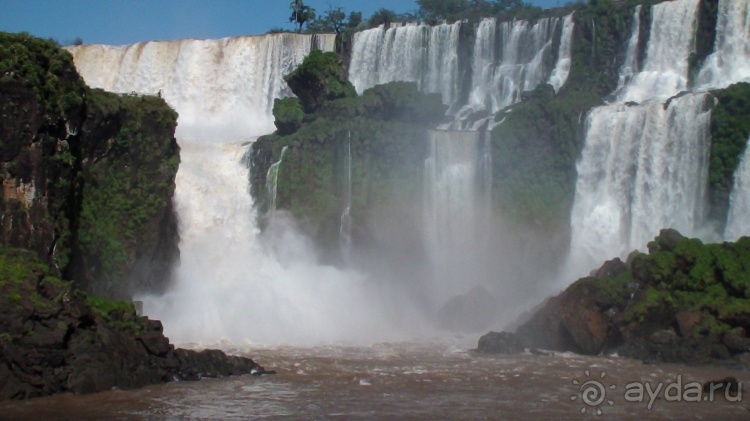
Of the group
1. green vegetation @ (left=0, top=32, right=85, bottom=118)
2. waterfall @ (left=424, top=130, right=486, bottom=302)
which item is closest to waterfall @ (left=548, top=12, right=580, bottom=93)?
waterfall @ (left=424, top=130, right=486, bottom=302)

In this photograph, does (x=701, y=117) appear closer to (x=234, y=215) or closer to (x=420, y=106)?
(x=420, y=106)

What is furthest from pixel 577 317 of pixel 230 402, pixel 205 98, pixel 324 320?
pixel 205 98

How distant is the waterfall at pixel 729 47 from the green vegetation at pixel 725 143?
5274mm

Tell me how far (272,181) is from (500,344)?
12.8m

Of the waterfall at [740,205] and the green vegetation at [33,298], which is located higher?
the waterfall at [740,205]

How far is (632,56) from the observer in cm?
3784

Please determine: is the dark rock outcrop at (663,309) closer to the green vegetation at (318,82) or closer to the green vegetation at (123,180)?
the green vegetation at (123,180)

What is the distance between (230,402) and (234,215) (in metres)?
16.2

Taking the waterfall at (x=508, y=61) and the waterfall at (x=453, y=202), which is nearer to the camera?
the waterfall at (x=453, y=202)

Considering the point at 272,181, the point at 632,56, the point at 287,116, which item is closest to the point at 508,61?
the point at 632,56

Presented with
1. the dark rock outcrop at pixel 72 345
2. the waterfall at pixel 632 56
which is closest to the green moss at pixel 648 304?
the dark rock outcrop at pixel 72 345

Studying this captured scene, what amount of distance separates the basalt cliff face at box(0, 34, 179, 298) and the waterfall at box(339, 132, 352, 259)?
6599 mm

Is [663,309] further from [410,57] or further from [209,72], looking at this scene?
[209,72]

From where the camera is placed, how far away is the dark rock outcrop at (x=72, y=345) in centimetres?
1739
